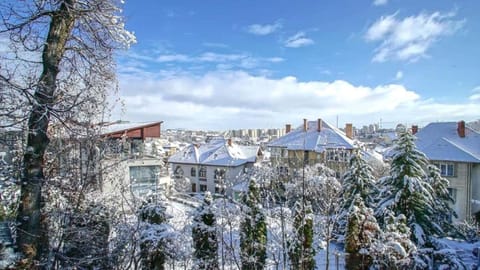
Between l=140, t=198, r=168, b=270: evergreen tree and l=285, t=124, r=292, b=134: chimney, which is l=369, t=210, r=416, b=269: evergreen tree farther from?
l=285, t=124, r=292, b=134: chimney

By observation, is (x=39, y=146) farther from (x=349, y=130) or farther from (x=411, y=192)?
(x=349, y=130)

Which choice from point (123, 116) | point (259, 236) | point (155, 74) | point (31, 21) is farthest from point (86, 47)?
point (259, 236)

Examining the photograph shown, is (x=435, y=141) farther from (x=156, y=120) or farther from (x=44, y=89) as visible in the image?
(x=44, y=89)

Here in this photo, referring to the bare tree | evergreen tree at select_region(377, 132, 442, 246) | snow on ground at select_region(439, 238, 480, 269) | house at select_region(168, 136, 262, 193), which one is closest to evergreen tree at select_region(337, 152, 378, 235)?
evergreen tree at select_region(377, 132, 442, 246)

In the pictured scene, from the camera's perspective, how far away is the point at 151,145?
19.7 m

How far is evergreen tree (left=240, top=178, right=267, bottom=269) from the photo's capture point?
9144 millimetres

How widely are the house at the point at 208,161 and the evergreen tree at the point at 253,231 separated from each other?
2000cm

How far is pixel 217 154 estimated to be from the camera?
107ft

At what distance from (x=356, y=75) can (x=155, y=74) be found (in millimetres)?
9661

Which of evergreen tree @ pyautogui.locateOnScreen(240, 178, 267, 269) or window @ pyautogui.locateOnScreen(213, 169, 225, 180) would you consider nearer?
evergreen tree @ pyautogui.locateOnScreen(240, 178, 267, 269)

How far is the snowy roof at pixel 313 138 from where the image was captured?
2468 centimetres

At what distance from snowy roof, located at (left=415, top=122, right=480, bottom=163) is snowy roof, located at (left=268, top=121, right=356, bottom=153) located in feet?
17.4

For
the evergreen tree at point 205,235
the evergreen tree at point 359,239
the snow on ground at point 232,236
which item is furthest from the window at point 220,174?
the evergreen tree at point 359,239

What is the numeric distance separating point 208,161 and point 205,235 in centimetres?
2389
